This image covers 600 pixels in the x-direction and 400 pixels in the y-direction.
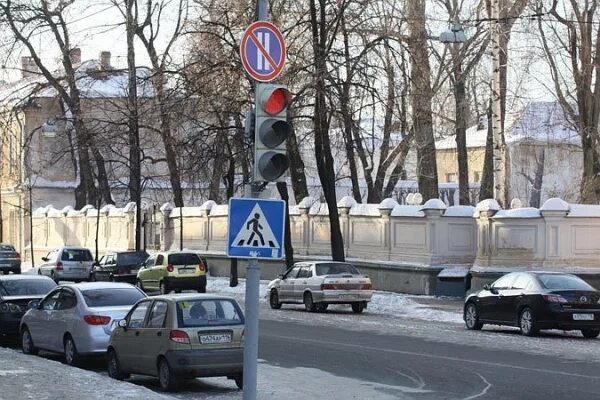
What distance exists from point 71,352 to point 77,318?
2.01 feet

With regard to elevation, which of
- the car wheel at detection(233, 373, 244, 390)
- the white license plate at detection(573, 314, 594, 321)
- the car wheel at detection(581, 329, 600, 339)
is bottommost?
the car wheel at detection(581, 329, 600, 339)

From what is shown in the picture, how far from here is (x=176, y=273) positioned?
1517 inches

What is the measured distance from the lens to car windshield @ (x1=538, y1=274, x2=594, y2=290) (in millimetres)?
23109

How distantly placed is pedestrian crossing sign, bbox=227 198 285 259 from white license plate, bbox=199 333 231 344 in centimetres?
542

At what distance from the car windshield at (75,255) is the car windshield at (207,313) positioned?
3431 centimetres

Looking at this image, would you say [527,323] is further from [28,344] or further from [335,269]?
[28,344]

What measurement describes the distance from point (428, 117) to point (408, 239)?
6.19 m

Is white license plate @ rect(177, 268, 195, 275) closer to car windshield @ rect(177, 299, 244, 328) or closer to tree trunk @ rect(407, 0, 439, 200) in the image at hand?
tree trunk @ rect(407, 0, 439, 200)

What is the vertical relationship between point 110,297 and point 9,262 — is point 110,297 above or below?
above

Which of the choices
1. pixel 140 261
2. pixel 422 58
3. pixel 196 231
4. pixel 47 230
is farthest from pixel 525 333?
pixel 47 230

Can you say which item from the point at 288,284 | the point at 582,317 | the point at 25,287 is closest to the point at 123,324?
the point at 25,287

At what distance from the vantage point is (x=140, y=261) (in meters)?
43.9

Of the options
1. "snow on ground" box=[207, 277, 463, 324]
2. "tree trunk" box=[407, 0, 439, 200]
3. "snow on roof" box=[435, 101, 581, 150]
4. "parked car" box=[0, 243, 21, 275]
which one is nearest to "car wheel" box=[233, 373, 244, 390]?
"snow on ground" box=[207, 277, 463, 324]

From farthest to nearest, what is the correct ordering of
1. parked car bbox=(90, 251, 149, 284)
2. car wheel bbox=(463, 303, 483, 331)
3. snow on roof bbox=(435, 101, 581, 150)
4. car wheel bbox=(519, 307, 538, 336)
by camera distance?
snow on roof bbox=(435, 101, 581, 150), parked car bbox=(90, 251, 149, 284), car wheel bbox=(463, 303, 483, 331), car wheel bbox=(519, 307, 538, 336)
